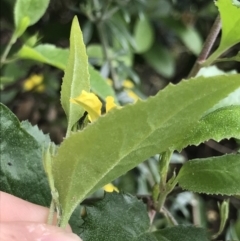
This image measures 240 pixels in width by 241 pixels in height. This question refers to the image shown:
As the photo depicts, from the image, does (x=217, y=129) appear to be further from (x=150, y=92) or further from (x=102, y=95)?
(x=150, y=92)

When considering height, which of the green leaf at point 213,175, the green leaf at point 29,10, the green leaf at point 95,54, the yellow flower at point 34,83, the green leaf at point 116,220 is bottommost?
the yellow flower at point 34,83

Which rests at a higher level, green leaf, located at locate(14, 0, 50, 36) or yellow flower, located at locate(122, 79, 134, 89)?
green leaf, located at locate(14, 0, 50, 36)

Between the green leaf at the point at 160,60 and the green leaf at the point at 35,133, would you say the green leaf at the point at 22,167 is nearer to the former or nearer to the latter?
the green leaf at the point at 35,133

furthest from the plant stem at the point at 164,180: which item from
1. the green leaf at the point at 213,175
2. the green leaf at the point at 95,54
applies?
the green leaf at the point at 95,54

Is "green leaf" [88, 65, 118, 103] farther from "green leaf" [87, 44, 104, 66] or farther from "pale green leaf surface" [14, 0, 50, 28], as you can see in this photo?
"green leaf" [87, 44, 104, 66]

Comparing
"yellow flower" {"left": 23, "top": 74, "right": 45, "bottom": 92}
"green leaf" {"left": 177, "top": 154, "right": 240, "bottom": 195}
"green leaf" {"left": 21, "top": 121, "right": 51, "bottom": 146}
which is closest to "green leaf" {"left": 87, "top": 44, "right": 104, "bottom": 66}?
"yellow flower" {"left": 23, "top": 74, "right": 45, "bottom": 92}

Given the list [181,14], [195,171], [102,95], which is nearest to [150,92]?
[181,14]
